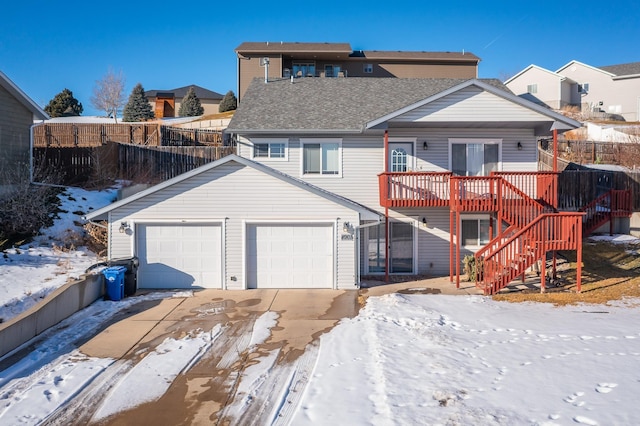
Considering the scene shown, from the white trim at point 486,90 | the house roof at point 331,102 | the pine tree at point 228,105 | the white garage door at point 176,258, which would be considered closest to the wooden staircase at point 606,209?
the white trim at point 486,90

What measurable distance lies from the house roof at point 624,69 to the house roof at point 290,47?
28.1 meters

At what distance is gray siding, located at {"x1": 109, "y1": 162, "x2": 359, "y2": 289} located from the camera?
14.3 m

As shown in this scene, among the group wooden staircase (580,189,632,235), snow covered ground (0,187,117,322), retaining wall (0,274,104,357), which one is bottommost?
retaining wall (0,274,104,357)

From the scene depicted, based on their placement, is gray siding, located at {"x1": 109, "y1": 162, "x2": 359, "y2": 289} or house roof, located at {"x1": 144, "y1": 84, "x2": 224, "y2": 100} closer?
gray siding, located at {"x1": 109, "y1": 162, "x2": 359, "y2": 289}

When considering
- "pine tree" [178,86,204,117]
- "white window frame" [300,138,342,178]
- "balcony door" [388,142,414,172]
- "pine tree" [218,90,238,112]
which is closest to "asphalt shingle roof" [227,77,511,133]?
"white window frame" [300,138,342,178]

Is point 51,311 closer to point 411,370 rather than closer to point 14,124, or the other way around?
point 411,370

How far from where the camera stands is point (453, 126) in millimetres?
16516

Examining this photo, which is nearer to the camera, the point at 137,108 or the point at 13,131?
the point at 13,131

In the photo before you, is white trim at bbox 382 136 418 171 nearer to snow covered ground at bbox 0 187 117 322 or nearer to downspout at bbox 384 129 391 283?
downspout at bbox 384 129 391 283

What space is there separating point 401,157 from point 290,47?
28.6m

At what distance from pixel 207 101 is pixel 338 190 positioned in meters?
47.0

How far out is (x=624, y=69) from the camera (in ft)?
160

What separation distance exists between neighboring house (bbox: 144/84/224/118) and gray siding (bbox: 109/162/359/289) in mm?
45295

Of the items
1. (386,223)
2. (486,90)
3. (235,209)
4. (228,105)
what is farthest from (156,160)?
(228,105)
